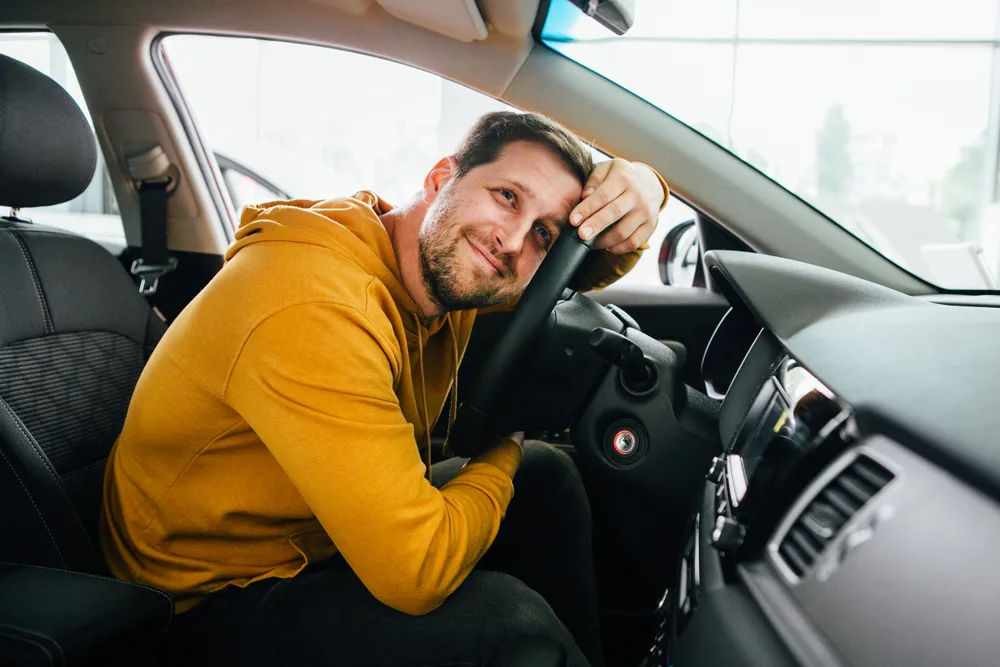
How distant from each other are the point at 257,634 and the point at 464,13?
1279mm

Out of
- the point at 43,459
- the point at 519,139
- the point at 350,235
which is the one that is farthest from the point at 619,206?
the point at 43,459

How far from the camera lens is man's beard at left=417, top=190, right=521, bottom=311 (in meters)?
1.32

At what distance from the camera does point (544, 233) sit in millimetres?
1412

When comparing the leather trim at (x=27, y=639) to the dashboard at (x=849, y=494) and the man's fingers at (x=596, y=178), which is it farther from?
the man's fingers at (x=596, y=178)

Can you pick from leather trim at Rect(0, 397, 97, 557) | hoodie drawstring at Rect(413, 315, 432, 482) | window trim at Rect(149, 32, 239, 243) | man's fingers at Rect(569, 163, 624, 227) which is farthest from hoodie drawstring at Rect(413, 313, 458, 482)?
window trim at Rect(149, 32, 239, 243)

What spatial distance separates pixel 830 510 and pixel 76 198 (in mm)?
1677

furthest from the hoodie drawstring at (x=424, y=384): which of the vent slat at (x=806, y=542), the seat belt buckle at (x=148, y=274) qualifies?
the seat belt buckle at (x=148, y=274)

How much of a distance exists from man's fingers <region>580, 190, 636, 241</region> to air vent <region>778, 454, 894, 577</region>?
0.66 m

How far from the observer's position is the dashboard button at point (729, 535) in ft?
2.79

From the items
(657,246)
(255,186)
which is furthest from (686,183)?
(255,186)

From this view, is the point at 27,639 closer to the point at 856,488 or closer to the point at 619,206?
the point at 856,488

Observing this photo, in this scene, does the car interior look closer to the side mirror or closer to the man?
the side mirror

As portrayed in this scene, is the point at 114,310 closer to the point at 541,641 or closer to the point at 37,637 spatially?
the point at 37,637

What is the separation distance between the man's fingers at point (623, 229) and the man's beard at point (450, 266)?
203 millimetres
